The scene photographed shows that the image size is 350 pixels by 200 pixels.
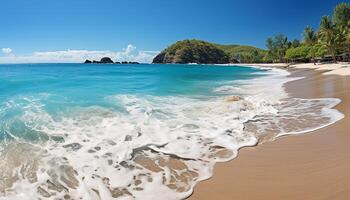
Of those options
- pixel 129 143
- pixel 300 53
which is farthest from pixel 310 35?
pixel 129 143

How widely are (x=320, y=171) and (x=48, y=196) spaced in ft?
16.4

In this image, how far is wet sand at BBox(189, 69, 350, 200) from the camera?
14.0 feet

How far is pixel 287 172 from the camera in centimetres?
503

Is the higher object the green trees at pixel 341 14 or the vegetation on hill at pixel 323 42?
the green trees at pixel 341 14

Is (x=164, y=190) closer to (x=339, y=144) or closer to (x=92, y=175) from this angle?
(x=92, y=175)

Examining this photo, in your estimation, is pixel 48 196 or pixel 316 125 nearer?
pixel 48 196

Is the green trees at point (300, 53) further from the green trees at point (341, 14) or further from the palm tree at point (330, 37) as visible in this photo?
the palm tree at point (330, 37)

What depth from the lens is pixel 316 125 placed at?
8383mm

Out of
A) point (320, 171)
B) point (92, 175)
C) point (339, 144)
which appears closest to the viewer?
point (320, 171)

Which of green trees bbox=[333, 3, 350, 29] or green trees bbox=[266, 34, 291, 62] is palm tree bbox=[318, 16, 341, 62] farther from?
green trees bbox=[266, 34, 291, 62]

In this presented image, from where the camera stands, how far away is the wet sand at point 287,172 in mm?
4277

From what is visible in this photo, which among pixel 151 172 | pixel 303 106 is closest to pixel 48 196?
pixel 151 172

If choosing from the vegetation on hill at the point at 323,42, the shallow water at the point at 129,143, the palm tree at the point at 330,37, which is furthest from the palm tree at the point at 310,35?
the shallow water at the point at 129,143

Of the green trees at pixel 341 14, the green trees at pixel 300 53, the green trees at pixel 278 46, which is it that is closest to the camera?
the green trees at pixel 341 14
